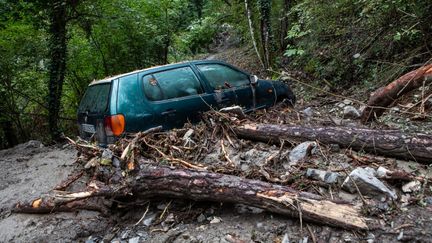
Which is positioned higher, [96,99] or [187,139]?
[96,99]

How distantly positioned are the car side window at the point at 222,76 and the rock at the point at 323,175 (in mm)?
2786

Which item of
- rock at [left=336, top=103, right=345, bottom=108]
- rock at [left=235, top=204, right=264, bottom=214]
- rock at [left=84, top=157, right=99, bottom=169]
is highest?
rock at [left=84, top=157, right=99, bottom=169]

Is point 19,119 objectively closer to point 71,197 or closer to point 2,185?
point 2,185

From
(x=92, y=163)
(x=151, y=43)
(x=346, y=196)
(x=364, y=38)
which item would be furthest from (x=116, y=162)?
(x=151, y=43)

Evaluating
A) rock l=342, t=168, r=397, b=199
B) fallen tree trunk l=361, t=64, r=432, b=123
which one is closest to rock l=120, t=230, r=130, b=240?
rock l=342, t=168, r=397, b=199

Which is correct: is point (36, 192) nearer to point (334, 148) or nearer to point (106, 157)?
point (106, 157)

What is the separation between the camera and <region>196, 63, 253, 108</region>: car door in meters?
6.22

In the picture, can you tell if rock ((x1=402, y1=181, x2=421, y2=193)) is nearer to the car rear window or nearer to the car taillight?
the car taillight

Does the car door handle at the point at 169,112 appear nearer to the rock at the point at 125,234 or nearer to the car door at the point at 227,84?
→ the car door at the point at 227,84

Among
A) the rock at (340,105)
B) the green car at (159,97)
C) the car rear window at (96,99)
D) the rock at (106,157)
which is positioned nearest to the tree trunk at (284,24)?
the rock at (340,105)

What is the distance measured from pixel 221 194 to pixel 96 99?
293 cm

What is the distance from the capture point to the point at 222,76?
21.3 ft

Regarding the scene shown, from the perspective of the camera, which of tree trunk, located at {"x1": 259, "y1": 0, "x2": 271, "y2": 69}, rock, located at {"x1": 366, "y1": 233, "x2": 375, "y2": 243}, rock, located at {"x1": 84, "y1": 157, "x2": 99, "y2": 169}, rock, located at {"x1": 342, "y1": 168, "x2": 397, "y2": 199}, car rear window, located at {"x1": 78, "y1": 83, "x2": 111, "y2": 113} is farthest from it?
tree trunk, located at {"x1": 259, "y1": 0, "x2": 271, "y2": 69}

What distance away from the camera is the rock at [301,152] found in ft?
14.4
